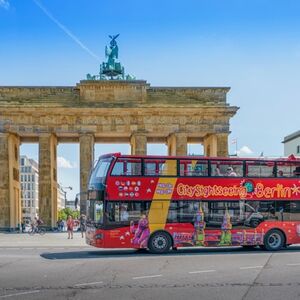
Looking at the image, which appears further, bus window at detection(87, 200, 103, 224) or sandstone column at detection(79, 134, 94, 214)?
sandstone column at detection(79, 134, 94, 214)

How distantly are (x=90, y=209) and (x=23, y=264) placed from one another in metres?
5.82

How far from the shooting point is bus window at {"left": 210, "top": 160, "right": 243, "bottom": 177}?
26.2 meters

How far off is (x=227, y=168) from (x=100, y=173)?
17.2 feet

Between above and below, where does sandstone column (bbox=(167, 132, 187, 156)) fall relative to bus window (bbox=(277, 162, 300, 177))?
above

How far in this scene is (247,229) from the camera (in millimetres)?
26656

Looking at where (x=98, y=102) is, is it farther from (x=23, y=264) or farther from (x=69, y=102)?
(x=23, y=264)

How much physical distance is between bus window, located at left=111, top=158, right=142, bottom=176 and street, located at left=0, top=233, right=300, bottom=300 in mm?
3569

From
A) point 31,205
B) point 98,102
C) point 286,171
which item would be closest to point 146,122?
point 98,102

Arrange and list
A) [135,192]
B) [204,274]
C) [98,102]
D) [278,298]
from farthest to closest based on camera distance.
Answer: [98,102] → [135,192] → [204,274] → [278,298]

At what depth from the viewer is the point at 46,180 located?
6381cm

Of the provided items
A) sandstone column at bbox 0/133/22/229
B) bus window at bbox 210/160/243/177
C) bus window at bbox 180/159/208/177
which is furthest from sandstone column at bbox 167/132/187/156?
bus window at bbox 180/159/208/177

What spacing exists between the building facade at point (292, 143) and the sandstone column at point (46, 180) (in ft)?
150

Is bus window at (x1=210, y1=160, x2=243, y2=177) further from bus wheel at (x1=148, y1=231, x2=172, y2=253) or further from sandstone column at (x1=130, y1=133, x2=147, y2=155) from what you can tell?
sandstone column at (x1=130, y1=133, x2=147, y2=155)

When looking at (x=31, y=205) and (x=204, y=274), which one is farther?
(x=31, y=205)
